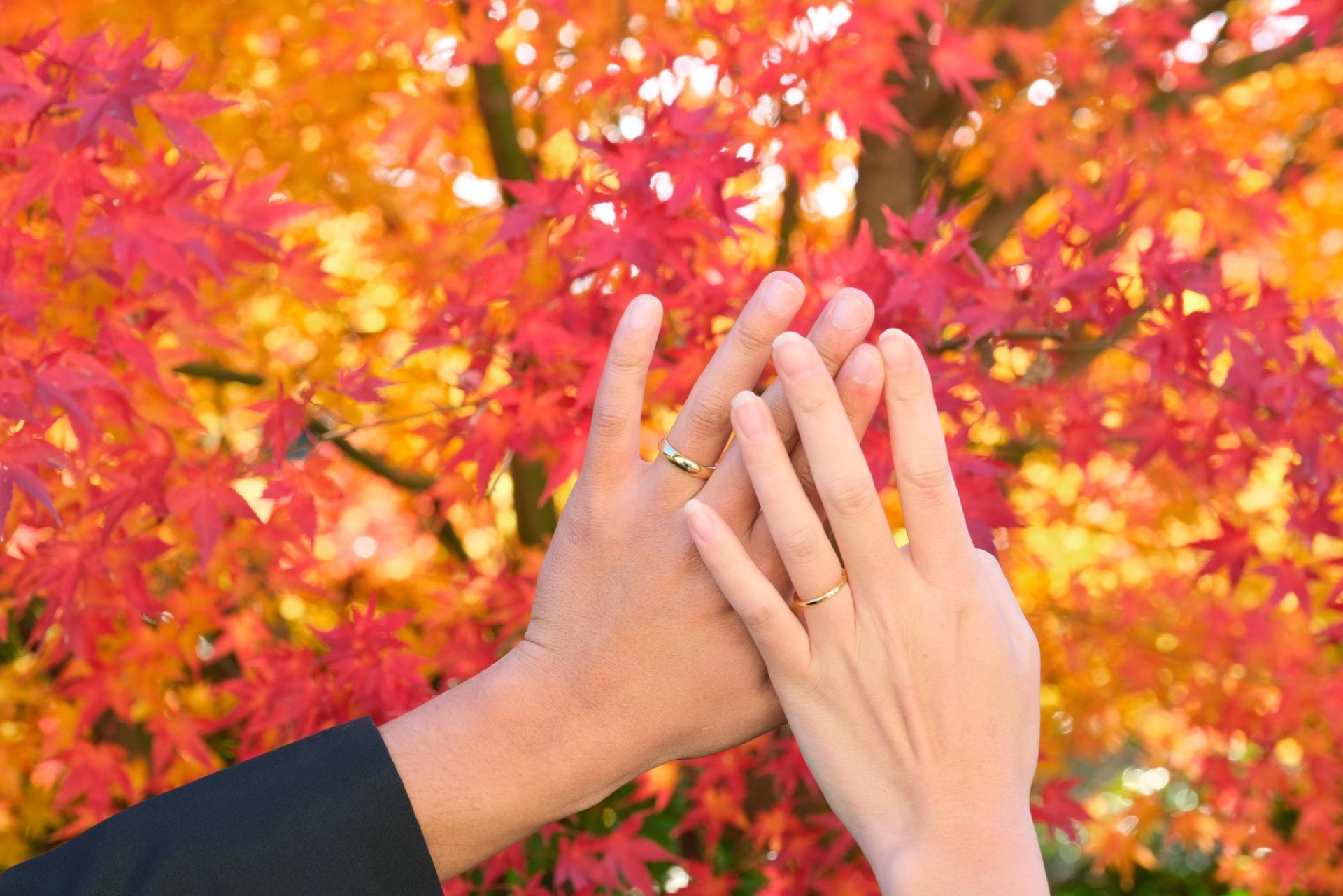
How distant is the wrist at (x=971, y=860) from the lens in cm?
104

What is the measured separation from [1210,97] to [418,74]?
300 cm

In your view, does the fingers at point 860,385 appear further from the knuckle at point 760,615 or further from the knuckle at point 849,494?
the knuckle at point 760,615

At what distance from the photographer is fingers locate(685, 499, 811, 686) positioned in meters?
1.16

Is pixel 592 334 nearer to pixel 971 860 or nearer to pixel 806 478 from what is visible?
pixel 806 478

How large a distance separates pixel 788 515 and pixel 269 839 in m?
0.68

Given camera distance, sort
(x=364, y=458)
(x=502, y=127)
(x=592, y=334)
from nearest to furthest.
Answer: (x=592, y=334) → (x=502, y=127) → (x=364, y=458)

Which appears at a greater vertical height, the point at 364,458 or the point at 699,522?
the point at 699,522

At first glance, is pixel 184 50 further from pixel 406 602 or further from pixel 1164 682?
pixel 1164 682

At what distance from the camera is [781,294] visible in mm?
1256

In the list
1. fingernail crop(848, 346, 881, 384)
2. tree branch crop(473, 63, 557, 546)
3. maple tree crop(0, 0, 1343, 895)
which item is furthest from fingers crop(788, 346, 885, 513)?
tree branch crop(473, 63, 557, 546)

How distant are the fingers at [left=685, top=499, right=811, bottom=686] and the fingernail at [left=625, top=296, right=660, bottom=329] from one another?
0.73 ft

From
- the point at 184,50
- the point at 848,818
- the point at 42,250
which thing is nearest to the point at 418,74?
the point at 184,50

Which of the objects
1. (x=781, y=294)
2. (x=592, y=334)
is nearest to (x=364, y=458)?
(x=592, y=334)

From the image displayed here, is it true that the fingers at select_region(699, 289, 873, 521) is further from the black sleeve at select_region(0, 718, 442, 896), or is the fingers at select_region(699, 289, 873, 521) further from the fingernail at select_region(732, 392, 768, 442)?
the black sleeve at select_region(0, 718, 442, 896)
